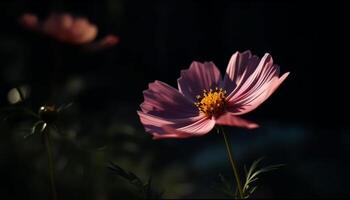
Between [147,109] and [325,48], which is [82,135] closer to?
[147,109]

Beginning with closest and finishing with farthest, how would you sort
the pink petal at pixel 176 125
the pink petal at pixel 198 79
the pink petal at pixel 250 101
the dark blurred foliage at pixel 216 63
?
1. the pink petal at pixel 176 125
2. the pink petal at pixel 250 101
3. the pink petal at pixel 198 79
4. the dark blurred foliage at pixel 216 63

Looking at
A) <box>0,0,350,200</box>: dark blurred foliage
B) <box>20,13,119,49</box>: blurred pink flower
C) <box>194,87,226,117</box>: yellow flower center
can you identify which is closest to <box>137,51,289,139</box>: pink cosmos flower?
<box>194,87,226,117</box>: yellow flower center

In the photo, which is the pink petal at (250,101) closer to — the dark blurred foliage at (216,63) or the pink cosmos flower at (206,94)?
the pink cosmos flower at (206,94)

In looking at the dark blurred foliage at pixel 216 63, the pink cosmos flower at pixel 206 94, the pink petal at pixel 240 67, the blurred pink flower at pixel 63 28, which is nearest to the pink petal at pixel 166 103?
the pink cosmos flower at pixel 206 94

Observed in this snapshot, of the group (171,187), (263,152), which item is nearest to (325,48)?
(263,152)

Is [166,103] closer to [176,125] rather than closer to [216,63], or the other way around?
[176,125]

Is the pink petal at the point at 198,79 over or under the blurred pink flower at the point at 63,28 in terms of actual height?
under
